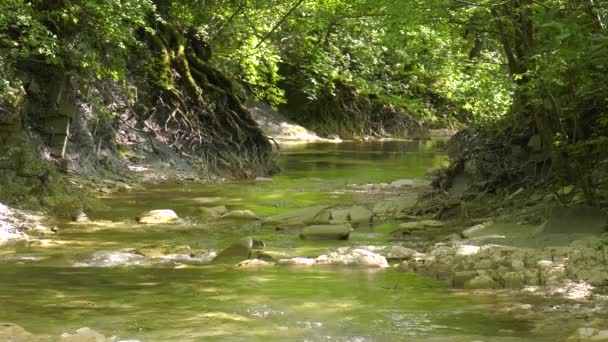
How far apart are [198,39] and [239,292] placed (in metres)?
13.1

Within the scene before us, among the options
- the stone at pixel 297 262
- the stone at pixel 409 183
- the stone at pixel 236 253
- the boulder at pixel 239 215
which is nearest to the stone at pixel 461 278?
the stone at pixel 297 262

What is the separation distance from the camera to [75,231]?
10.6 meters

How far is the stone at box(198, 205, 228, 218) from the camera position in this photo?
40.6 feet

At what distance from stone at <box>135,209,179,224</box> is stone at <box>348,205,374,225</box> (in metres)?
2.41

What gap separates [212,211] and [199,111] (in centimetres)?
632

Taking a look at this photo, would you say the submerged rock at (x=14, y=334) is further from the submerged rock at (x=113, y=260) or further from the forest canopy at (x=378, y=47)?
the forest canopy at (x=378, y=47)

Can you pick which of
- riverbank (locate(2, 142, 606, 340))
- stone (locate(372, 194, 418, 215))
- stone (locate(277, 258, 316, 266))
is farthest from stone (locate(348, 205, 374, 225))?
stone (locate(277, 258, 316, 266))

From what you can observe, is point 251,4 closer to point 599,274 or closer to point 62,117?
point 62,117

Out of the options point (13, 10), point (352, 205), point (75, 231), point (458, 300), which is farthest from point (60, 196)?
point (458, 300)

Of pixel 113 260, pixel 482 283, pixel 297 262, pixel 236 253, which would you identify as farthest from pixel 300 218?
pixel 482 283

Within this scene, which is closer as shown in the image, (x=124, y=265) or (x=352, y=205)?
(x=124, y=265)

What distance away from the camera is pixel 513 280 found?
7.18 meters

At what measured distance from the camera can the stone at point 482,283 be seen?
7191 mm

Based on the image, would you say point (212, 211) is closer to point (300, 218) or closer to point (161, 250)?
point (300, 218)
